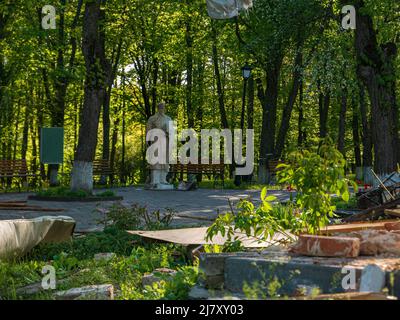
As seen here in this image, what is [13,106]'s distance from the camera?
3600 centimetres

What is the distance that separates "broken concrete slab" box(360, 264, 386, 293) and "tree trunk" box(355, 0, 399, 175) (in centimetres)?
1210

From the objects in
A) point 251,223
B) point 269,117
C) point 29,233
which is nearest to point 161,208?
point 29,233

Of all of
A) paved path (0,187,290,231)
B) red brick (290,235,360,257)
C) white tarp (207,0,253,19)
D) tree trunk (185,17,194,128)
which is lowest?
paved path (0,187,290,231)

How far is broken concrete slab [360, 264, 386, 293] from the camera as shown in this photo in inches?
199

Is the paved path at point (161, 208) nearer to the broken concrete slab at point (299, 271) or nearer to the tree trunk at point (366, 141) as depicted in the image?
the broken concrete slab at point (299, 271)

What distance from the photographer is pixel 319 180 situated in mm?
6512

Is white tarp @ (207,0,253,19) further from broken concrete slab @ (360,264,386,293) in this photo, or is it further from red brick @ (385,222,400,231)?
broken concrete slab @ (360,264,386,293)

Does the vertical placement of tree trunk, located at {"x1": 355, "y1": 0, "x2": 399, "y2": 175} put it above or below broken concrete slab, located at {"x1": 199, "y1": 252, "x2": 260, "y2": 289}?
above

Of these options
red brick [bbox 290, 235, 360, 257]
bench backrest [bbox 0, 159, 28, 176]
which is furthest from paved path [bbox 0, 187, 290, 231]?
bench backrest [bbox 0, 159, 28, 176]

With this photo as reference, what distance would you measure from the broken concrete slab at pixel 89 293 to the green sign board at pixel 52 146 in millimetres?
17849

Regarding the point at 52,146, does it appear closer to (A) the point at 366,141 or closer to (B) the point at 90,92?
(B) the point at 90,92

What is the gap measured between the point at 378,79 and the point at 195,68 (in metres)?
24.5

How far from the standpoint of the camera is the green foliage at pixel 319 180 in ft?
21.2

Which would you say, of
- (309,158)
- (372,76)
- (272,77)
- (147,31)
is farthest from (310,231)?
(147,31)
